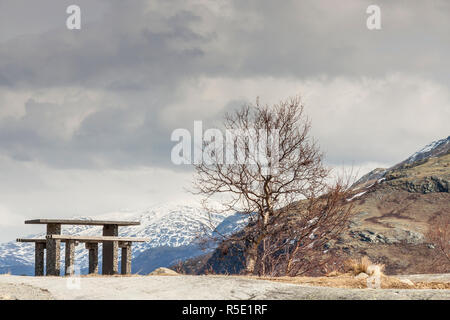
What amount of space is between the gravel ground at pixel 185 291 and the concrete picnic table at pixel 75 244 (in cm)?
649

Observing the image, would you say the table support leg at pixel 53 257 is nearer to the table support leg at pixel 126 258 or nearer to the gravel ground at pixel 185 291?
the table support leg at pixel 126 258

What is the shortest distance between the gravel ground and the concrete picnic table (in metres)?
6.49

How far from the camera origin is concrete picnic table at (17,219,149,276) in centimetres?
1812

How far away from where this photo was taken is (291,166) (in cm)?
2223

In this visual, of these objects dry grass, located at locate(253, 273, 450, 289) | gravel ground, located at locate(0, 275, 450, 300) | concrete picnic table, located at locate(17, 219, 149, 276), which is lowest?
dry grass, located at locate(253, 273, 450, 289)

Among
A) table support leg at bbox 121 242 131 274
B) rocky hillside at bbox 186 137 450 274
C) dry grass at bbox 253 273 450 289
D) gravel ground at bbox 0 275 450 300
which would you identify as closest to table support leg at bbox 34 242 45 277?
table support leg at bbox 121 242 131 274

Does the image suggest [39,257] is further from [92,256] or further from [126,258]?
[126,258]

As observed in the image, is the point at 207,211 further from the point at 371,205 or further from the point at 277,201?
the point at 371,205

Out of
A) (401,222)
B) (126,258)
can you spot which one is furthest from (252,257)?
(401,222)

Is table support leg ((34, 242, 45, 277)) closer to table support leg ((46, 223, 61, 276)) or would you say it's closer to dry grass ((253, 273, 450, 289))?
table support leg ((46, 223, 61, 276))

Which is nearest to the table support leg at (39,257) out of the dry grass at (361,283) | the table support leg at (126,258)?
the table support leg at (126,258)

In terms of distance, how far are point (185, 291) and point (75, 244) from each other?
399 inches

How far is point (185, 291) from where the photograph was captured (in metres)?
10.2

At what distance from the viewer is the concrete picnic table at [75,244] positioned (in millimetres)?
18125
